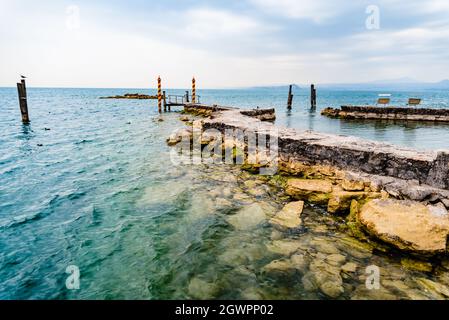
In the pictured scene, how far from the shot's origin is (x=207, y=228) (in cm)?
465

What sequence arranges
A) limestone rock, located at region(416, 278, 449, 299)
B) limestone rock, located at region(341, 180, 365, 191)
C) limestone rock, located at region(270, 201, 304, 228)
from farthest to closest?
limestone rock, located at region(341, 180, 365, 191)
limestone rock, located at region(270, 201, 304, 228)
limestone rock, located at region(416, 278, 449, 299)

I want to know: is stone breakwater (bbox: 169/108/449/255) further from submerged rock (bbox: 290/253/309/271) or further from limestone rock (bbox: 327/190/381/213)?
submerged rock (bbox: 290/253/309/271)

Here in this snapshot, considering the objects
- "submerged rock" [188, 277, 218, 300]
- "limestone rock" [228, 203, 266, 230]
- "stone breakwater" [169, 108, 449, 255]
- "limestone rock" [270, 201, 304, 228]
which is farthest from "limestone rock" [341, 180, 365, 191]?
"submerged rock" [188, 277, 218, 300]

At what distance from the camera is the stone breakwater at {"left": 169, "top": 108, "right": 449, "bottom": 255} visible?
11.6 feet

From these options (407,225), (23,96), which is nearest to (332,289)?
(407,225)

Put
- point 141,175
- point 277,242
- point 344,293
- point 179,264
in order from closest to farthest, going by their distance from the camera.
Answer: point 344,293 < point 179,264 < point 277,242 < point 141,175

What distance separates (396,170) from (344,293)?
2.67m

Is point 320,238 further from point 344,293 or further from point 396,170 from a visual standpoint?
point 396,170

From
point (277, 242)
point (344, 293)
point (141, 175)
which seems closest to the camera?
point (344, 293)

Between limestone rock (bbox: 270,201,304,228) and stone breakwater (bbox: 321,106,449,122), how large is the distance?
63.4 feet

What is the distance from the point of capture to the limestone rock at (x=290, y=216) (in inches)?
179
